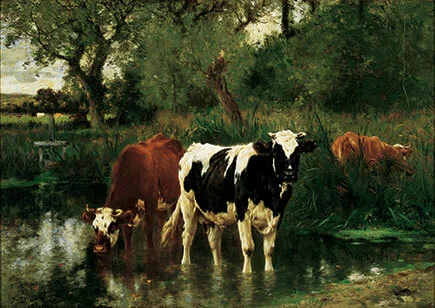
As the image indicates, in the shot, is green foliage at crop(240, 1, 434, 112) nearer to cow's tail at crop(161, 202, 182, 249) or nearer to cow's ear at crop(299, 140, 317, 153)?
cow's tail at crop(161, 202, 182, 249)

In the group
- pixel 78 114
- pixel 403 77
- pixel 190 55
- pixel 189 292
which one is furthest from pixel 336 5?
pixel 189 292

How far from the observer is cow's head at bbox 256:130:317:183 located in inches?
227

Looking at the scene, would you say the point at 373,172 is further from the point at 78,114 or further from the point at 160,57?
the point at 78,114

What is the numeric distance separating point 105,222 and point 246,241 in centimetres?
117

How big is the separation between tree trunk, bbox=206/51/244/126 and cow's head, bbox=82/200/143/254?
2.52 m

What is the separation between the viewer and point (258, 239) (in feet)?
21.7

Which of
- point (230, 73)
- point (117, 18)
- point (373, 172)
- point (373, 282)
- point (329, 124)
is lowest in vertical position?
point (373, 282)

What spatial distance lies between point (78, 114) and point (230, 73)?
2.01 metres

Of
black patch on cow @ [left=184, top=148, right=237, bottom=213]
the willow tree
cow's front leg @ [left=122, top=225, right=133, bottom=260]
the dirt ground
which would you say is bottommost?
the dirt ground

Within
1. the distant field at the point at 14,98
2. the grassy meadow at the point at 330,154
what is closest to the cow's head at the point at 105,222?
the grassy meadow at the point at 330,154

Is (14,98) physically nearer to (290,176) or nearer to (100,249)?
(100,249)

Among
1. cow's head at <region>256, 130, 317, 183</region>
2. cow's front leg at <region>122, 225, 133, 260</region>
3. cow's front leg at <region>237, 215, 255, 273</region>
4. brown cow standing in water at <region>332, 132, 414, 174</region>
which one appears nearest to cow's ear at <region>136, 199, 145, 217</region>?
cow's front leg at <region>122, 225, 133, 260</region>

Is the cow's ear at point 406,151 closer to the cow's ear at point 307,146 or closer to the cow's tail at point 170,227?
the cow's tail at point 170,227

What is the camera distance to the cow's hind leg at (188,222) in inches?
265
